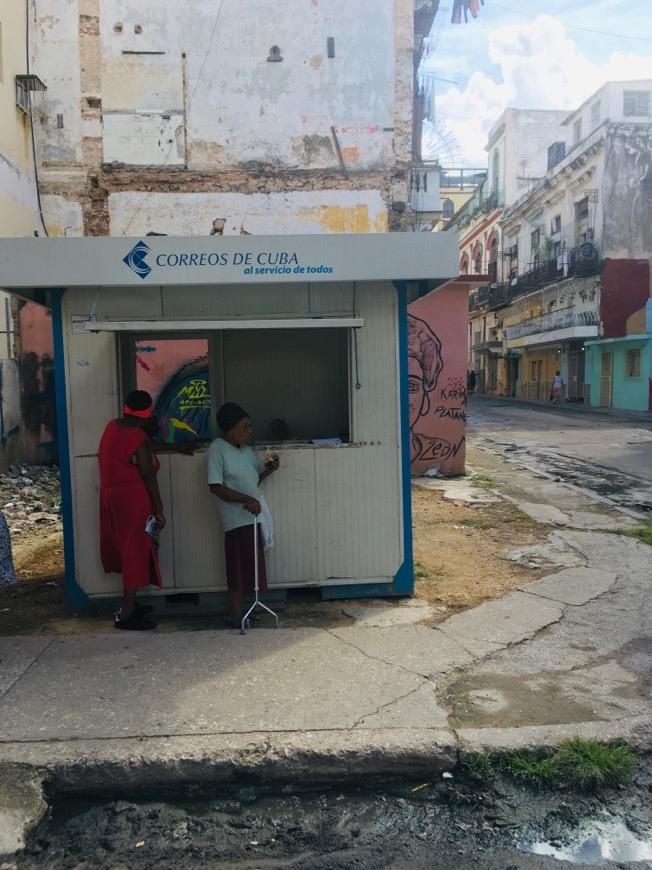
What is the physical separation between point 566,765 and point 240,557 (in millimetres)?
2432

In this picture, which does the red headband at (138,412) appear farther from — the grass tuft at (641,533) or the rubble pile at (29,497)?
the grass tuft at (641,533)

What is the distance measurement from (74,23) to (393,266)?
12.1 metres

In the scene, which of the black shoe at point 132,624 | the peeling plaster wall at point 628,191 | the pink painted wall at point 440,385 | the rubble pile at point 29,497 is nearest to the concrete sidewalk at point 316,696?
the black shoe at point 132,624

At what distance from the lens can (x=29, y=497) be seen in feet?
32.0

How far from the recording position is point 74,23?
13320 mm

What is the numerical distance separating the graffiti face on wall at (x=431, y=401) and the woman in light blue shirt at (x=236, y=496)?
22.3 ft

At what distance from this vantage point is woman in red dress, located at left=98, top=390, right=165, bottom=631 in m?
4.63

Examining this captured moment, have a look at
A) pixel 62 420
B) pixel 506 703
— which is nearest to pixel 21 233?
pixel 62 420

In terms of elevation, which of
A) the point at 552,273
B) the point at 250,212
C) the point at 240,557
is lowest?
the point at 240,557

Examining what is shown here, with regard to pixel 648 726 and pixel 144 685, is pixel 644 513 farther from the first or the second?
pixel 144 685

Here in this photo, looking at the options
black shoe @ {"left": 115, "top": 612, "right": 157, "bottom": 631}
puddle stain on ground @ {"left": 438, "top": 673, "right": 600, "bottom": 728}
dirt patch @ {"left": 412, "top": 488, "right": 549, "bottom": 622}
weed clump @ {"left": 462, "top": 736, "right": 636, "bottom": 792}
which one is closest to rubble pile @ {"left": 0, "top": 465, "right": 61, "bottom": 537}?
black shoe @ {"left": 115, "top": 612, "right": 157, "bottom": 631}

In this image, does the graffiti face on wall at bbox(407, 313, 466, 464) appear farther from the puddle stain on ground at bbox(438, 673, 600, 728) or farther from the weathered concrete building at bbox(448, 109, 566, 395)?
the weathered concrete building at bbox(448, 109, 566, 395)

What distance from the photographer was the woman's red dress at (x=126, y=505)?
182 inches

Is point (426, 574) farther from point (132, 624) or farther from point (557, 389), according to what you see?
point (557, 389)
